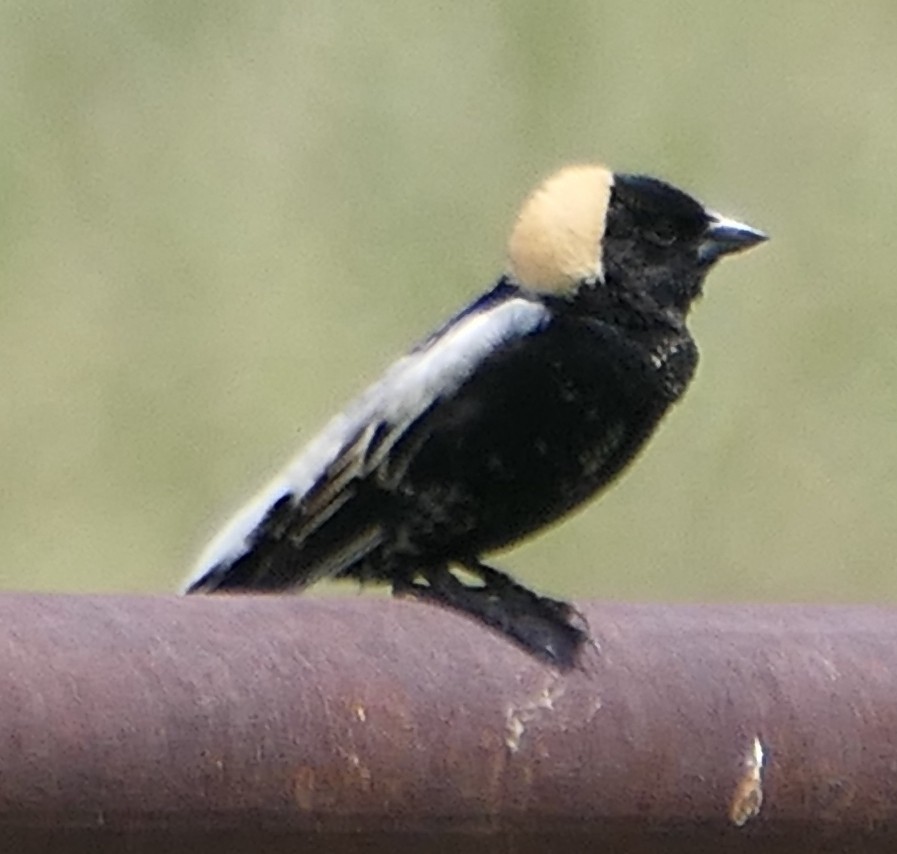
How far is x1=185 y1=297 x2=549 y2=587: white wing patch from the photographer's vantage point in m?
1.67

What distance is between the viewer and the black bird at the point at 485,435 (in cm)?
166

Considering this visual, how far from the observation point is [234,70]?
11.6 feet

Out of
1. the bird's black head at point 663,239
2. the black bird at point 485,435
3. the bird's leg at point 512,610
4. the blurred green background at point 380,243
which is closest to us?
the bird's leg at point 512,610

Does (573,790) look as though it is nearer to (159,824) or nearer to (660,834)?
(660,834)

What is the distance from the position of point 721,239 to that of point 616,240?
0.27ft

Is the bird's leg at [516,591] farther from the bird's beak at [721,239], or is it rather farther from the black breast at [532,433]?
the bird's beak at [721,239]

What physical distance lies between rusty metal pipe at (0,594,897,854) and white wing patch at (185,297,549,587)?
0.37m

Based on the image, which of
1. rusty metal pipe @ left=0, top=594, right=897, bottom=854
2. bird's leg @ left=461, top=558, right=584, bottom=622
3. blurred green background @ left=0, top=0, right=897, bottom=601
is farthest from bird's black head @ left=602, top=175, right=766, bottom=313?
A: blurred green background @ left=0, top=0, right=897, bottom=601

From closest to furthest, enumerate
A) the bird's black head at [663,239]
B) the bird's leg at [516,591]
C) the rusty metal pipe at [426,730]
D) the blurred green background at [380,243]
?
1. the rusty metal pipe at [426,730]
2. the bird's leg at [516,591]
3. the bird's black head at [663,239]
4. the blurred green background at [380,243]

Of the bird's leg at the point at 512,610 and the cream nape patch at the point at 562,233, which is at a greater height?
the cream nape patch at the point at 562,233

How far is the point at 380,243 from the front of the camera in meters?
3.49

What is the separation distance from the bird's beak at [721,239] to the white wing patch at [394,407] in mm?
164

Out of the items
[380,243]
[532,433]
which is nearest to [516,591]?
[532,433]

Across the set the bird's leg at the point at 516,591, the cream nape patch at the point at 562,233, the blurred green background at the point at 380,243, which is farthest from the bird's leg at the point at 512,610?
the blurred green background at the point at 380,243
